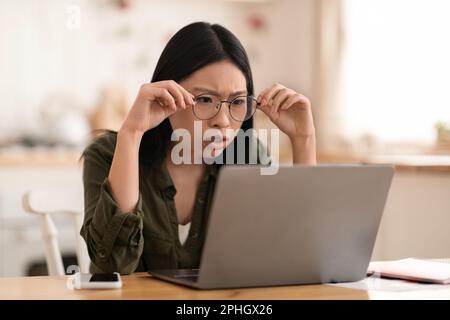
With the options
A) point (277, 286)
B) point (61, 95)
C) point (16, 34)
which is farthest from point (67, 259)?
point (277, 286)

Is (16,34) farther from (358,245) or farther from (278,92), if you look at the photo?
(358,245)

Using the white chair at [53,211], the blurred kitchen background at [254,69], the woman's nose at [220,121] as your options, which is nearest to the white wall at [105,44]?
the blurred kitchen background at [254,69]

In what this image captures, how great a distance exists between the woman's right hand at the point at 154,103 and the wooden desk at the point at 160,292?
1.13 feet

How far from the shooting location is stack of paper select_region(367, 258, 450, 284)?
1389 mm

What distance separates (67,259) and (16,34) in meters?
1.21

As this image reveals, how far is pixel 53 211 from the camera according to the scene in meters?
1.96

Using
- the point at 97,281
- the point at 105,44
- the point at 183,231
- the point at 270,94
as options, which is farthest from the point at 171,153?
the point at 105,44

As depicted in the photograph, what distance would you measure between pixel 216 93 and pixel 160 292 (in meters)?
0.55

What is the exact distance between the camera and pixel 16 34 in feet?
13.8

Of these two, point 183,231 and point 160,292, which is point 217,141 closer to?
point 183,231

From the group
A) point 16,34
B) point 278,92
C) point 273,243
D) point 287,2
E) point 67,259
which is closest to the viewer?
point 273,243

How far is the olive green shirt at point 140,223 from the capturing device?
150 centimetres

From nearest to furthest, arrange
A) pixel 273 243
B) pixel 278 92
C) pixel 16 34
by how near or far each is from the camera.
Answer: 1. pixel 273 243
2. pixel 278 92
3. pixel 16 34
